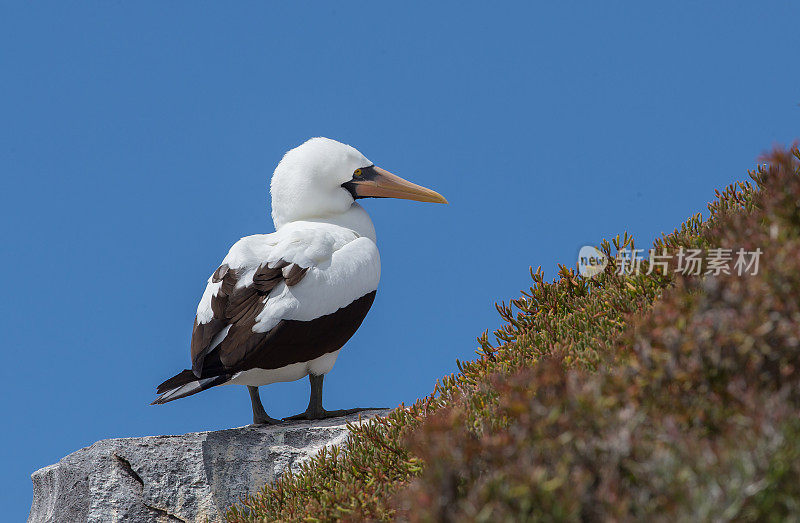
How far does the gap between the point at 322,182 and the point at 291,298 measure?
7.02 feet

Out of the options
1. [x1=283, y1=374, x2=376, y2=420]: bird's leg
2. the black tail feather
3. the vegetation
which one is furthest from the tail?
the vegetation

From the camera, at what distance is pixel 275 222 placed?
9.30 m

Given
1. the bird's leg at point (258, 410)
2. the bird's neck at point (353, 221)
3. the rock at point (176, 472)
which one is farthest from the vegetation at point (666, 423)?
the bird's neck at point (353, 221)

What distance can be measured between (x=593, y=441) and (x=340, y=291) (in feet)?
15.9

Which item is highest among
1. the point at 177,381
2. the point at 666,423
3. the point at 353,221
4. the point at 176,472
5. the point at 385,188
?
the point at 385,188

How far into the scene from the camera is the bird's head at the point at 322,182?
29.5 ft

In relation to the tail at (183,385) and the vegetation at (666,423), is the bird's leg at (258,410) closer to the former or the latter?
the tail at (183,385)

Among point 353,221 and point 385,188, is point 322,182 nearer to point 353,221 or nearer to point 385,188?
point 353,221

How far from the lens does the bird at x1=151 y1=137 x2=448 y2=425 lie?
23.7ft

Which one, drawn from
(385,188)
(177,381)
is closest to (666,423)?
(177,381)

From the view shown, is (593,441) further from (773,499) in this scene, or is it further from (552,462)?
(773,499)

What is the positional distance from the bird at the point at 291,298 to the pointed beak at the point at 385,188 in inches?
12.9

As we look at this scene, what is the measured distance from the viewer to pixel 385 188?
9.45 metres

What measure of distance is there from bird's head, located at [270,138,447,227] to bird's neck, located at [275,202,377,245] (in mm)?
47
